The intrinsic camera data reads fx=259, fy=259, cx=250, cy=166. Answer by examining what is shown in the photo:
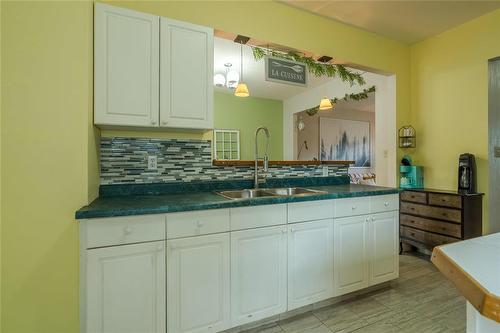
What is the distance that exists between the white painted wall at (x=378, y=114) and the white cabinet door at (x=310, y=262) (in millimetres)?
1384

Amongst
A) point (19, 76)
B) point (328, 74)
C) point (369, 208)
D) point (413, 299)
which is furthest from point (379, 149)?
point (19, 76)

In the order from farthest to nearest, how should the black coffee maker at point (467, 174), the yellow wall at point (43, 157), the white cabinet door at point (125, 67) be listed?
the black coffee maker at point (467, 174)
the white cabinet door at point (125, 67)
the yellow wall at point (43, 157)

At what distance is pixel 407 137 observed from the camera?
3.28 meters

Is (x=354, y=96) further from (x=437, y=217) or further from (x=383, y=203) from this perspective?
(x=383, y=203)

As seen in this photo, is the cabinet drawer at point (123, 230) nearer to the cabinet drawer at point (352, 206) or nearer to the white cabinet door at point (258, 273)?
the white cabinet door at point (258, 273)

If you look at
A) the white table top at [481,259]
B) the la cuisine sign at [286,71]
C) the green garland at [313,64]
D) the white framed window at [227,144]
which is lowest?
the white table top at [481,259]

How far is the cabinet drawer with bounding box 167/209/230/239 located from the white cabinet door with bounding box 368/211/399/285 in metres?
1.31

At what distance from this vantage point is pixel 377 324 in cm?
181

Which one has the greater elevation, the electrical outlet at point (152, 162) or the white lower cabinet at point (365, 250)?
the electrical outlet at point (152, 162)

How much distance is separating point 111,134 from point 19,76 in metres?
0.65

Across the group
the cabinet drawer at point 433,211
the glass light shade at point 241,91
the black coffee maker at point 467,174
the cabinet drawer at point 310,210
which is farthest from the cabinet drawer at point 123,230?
the black coffee maker at point 467,174

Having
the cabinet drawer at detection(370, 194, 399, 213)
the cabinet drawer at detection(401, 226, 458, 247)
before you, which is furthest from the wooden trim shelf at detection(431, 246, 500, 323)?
the cabinet drawer at detection(401, 226, 458, 247)

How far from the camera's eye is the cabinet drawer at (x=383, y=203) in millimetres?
2176

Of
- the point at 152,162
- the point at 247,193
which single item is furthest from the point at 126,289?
the point at 247,193
